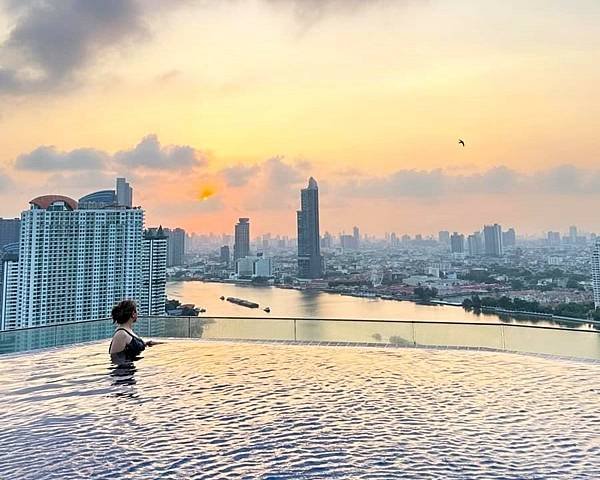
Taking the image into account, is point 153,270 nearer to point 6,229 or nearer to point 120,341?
point 6,229

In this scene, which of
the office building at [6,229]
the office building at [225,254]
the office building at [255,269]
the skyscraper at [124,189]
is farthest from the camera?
the office building at [225,254]

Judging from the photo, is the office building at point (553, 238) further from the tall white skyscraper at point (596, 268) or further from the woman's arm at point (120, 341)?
the woman's arm at point (120, 341)

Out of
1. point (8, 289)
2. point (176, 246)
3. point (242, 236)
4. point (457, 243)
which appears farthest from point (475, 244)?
point (8, 289)

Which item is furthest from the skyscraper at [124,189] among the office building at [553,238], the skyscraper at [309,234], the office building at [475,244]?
the office building at [553,238]

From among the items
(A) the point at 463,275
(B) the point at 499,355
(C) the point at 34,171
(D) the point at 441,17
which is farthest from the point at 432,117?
(C) the point at 34,171

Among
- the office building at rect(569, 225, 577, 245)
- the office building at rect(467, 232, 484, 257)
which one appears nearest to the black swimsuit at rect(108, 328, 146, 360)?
the office building at rect(467, 232, 484, 257)
